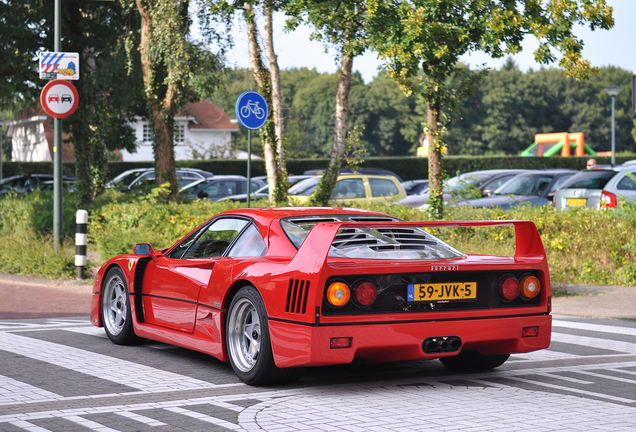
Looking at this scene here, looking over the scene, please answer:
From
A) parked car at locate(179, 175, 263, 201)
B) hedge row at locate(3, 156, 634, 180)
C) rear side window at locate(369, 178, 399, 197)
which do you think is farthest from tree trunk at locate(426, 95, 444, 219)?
hedge row at locate(3, 156, 634, 180)

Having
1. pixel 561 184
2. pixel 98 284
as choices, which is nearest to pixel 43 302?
pixel 98 284

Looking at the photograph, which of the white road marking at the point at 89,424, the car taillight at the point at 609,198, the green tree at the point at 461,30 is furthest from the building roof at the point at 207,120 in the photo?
the white road marking at the point at 89,424

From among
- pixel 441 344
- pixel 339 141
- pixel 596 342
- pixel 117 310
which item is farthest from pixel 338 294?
pixel 339 141

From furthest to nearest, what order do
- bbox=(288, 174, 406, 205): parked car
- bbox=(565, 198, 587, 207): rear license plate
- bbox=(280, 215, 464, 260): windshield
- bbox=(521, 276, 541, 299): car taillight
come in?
bbox=(288, 174, 406, 205): parked car → bbox=(565, 198, 587, 207): rear license plate → bbox=(521, 276, 541, 299): car taillight → bbox=(280, 215, 464, 260): windshield

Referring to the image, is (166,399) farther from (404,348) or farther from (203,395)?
(404,348)

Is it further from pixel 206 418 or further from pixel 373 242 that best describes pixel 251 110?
pixel 206 418

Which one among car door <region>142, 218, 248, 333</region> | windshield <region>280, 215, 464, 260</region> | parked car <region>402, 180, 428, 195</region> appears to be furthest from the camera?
parked car <region>402, 180, 428, 195</region>

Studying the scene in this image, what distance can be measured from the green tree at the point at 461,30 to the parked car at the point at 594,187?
4871 mm

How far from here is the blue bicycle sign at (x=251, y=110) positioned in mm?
13858

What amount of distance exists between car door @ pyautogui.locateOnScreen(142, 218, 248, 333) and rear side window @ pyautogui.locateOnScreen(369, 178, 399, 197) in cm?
1357

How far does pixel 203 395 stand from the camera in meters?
5.66

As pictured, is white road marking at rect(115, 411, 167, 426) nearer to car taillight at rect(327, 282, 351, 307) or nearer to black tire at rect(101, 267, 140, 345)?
car taillight at rect(327, 282, 351, 307)

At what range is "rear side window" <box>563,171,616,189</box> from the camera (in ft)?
58.7

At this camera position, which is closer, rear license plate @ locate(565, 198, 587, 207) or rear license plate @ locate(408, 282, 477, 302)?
rear license plate @ locate(408, 282, 477, 302)
